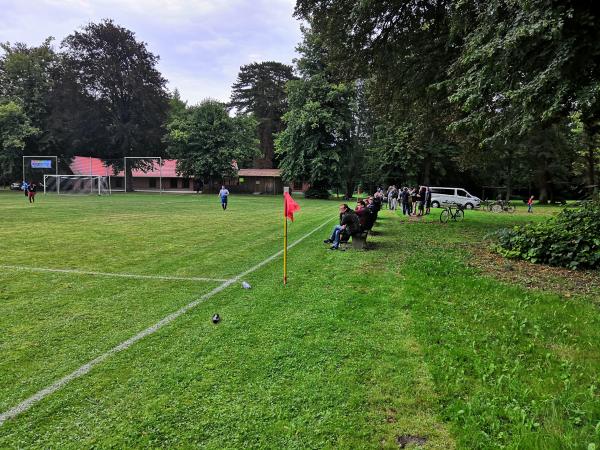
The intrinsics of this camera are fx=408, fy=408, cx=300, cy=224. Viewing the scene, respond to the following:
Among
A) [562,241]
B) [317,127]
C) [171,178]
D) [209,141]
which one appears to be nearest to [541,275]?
[562,241]

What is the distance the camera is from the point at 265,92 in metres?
69.1

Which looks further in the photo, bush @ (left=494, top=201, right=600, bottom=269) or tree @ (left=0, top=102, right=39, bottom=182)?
tree @ (left=0, top=102, right=39, bottom=182)

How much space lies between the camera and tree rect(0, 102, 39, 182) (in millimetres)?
49469

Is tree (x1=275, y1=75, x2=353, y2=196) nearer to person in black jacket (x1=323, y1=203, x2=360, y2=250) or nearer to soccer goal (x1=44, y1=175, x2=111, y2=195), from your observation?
soccer goal (x1=44, y1=175, x2=111, y2=195)

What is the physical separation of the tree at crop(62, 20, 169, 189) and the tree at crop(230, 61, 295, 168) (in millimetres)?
→ 17590

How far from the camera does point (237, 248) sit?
36.3 feet

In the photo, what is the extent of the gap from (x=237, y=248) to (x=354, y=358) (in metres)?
7.26

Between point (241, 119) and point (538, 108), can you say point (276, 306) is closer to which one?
point (538, 108)

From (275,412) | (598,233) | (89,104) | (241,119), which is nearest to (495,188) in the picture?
(241,119)

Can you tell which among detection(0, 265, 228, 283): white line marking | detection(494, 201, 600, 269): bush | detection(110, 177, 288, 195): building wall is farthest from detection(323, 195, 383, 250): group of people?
detection(110, 177, 288, 195): building wall

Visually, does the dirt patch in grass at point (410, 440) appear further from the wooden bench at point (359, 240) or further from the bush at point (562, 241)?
the wooden bench at point (359, 240)

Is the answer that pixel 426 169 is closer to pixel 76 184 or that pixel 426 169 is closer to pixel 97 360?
pixel 76 184

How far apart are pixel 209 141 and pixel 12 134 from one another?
2437 cm

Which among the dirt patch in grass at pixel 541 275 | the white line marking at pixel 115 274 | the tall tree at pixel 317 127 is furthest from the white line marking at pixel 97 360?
the tall tree at pixel 317 127
